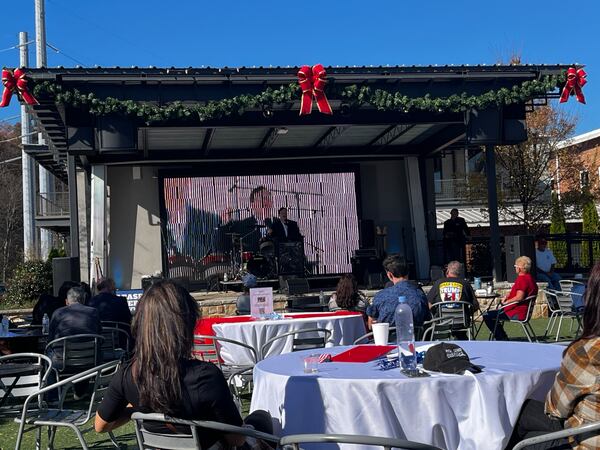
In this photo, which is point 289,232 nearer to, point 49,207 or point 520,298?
point 520,298

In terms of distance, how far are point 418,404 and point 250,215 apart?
14.1 metres

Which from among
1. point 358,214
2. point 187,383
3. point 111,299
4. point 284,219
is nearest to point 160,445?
point 187,383

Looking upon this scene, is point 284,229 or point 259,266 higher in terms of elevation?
point 284,229

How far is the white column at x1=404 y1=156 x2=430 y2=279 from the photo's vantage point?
57.7ft

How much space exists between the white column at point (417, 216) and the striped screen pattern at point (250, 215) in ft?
4.19

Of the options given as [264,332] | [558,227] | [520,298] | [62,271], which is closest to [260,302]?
[264,332]

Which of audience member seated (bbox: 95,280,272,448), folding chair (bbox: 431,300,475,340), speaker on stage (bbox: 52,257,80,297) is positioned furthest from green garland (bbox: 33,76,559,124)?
audience member seated (bbox: 95,280,272,448)

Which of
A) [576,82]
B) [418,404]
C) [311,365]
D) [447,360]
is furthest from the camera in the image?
[576,82]

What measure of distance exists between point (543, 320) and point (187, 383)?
460 inches

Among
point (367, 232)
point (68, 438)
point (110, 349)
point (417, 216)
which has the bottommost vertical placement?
point (68, 438)

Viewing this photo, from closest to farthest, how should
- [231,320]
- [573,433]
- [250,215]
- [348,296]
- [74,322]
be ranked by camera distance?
[573,433] → [74,322] → [231,320] → [348,296] → [250,215]

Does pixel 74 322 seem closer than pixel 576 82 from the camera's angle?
Yes

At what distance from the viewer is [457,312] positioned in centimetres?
848

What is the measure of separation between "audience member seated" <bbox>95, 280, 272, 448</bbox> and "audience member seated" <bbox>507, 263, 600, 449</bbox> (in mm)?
1304
